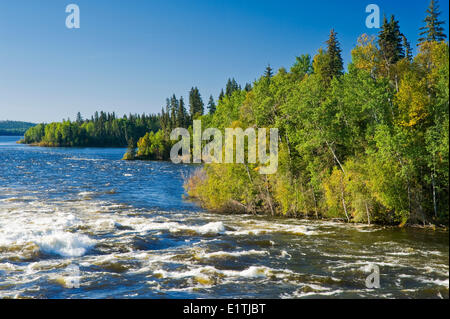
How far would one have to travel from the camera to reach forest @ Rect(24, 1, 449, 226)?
23.7 m

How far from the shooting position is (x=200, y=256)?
65.6 feet

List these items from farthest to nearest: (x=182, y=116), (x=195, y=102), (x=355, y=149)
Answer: (x=195, y=102) → (x=182, y=116) → (x=355, y=149)

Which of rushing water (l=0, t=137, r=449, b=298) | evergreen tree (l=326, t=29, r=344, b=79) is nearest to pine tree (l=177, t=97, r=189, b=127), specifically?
evergreen tree (l=326, t=29, r=344, b=79)

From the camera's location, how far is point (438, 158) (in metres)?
21.7

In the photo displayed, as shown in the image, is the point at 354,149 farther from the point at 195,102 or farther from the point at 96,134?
the point at 96,134

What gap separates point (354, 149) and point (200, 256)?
1497cm

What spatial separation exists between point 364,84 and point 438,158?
7.01 meters

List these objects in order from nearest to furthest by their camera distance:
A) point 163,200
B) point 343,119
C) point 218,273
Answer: point 218,273 < point 343,119 < point 163,200

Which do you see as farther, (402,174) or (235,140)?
(235,140)

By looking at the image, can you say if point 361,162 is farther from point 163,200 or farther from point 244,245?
point 163,200

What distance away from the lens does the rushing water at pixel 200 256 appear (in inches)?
605

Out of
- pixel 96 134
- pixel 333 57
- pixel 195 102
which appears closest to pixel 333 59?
pixel 333 57
